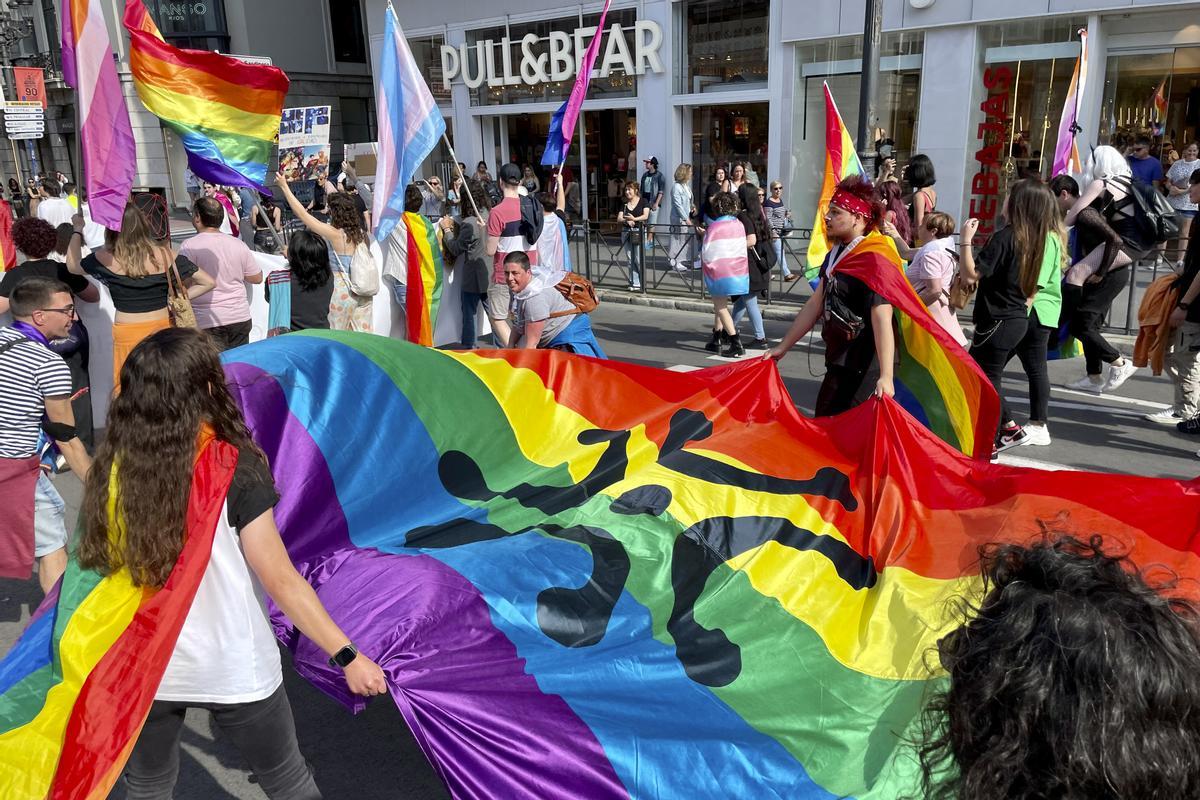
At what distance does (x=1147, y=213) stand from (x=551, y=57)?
15.3m

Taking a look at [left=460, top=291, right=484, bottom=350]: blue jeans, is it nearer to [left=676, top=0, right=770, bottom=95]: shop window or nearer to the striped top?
the striped top

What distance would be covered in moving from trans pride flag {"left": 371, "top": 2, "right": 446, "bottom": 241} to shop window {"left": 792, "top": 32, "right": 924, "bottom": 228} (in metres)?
8.34

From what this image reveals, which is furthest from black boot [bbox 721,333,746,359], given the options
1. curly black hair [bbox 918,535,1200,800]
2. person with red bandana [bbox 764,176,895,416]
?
curly black hair [bbox 918,535,1200,800]

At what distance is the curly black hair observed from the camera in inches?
42.3

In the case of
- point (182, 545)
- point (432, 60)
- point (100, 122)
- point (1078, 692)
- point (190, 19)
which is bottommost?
point (182, 545)

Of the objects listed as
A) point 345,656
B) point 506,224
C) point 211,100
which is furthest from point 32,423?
point 506,224

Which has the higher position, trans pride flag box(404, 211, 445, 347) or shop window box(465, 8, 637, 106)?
shop window box(465, 8, 637, 106)

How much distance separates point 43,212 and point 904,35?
12962mm

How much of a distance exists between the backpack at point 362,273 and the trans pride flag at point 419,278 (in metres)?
1.13

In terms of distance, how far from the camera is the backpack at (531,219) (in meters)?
9.52

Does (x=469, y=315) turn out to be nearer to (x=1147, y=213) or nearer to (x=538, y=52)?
(x=1147, y=213)

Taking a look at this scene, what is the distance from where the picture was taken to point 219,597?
263cm

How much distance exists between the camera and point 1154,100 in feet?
46.1

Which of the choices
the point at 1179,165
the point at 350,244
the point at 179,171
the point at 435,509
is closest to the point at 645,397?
the point at 435,509
